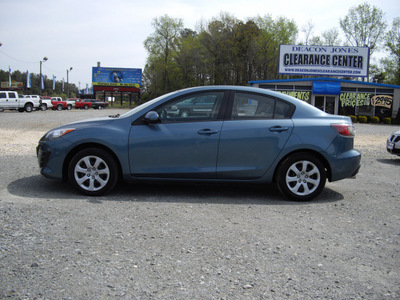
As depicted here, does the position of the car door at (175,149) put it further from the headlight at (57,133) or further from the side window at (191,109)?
the headlight at (57,133)

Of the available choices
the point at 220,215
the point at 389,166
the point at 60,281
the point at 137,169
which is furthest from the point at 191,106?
the point at 389,166

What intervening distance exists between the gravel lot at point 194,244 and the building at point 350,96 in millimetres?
30929

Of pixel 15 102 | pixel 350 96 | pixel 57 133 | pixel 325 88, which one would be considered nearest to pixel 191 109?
pixel 57 133

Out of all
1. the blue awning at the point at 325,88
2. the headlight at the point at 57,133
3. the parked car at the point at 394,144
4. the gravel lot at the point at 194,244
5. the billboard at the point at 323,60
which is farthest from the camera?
the billboard at the point at 323,60

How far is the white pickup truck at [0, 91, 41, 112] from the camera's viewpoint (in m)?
35.8

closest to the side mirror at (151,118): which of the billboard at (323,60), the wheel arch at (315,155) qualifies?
the wheel arch at (315,155)

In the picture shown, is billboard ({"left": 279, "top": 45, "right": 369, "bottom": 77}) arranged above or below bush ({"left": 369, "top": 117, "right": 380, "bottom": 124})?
above

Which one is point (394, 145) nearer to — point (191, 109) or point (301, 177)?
point (301, 177)

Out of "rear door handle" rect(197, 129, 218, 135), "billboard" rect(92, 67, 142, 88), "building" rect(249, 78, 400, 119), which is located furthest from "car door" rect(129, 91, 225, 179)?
"billboard" rect(92, 67, 142, 88)

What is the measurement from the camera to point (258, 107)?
218 inches

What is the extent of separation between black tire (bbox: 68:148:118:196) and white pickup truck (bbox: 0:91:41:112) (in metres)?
34.7

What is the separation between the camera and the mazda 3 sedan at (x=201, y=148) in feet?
17.5

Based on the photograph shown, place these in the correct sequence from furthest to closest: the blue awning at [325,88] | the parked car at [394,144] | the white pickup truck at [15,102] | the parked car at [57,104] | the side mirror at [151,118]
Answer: the parked car at [57,104]
the white pickup truck at [15,102]
the blue awning at [325,88]
the parked car at [394,144]
the side mirror at [151,118]

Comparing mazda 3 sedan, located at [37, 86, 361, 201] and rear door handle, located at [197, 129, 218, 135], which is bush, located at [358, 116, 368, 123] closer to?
mazda 3 sedan, located at [37, 86, 361, 201]
